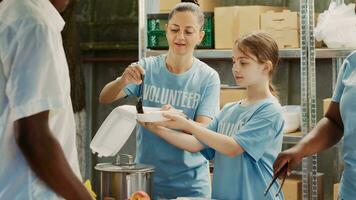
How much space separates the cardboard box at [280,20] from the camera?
4086 millimetres

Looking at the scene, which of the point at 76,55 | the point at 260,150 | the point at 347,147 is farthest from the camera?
the point at 76,55

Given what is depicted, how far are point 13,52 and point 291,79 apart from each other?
356 cm

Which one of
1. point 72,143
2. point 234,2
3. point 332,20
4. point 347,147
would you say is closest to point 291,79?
point 234,2

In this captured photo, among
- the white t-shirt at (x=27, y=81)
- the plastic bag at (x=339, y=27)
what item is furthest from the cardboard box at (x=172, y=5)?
the white t-shirt at (x=27, y=81)

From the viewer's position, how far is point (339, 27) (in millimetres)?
3850

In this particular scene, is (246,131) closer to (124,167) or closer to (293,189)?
(124,167)

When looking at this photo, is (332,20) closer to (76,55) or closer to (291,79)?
(291,79)

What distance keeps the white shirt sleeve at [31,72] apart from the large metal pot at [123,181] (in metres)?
1.09

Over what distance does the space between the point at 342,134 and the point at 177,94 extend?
919 millimetres

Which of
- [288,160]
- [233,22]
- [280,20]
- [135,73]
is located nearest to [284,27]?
[280,20]

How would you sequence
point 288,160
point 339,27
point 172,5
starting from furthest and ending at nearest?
point 172,5
point 339,27
point 288,160

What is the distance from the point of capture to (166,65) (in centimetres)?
324

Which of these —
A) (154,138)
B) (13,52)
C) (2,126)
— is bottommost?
(154,138)

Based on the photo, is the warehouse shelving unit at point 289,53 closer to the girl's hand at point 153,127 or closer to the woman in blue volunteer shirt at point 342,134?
the girl's hand at point 153,127
